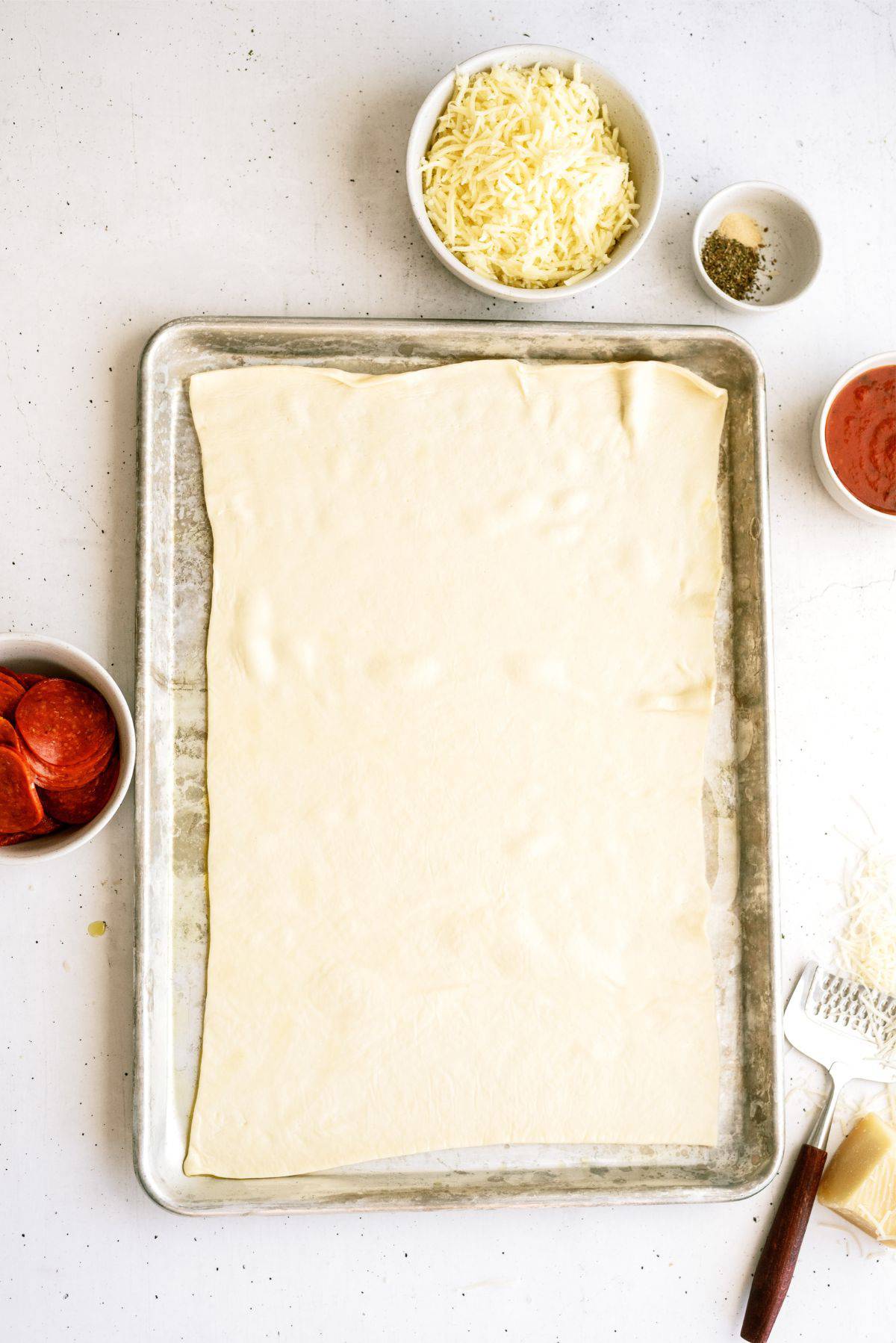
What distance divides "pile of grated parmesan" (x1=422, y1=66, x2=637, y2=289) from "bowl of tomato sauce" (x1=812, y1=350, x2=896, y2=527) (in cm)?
39

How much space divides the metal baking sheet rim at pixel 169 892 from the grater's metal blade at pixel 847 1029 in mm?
84

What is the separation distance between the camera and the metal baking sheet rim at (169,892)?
1233 millimetres

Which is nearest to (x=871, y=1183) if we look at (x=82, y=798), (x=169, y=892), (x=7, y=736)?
(x=169, y=892)

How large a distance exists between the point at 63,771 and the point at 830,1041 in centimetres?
107

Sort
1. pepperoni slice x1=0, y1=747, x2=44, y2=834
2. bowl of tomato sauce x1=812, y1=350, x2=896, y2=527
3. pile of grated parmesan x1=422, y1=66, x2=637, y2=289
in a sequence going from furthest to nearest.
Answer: bowl of tomato sauce x1=812, y1=350, x2=896, y2=527
pile of grated parmesan x1=422, y1=66, x2=637, y2=289
pepperoni slice x1=0, y1=747, x2=44, y2=834

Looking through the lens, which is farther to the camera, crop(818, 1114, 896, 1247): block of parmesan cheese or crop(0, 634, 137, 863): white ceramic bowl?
crop(818, 1114, 896, 1247): block of parmesan cheese

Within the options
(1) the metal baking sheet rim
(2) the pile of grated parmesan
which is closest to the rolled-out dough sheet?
(1) the metal baking sheet rim

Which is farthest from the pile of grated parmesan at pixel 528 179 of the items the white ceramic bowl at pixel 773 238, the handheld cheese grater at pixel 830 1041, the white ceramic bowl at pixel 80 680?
the handheld cheese grater at pixel 830 1041

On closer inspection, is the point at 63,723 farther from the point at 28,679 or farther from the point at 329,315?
the point at 329,315

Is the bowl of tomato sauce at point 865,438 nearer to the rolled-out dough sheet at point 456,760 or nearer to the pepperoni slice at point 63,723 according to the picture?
the rolled-out dough sheet at point 456,760

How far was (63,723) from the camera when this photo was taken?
3.87 feet

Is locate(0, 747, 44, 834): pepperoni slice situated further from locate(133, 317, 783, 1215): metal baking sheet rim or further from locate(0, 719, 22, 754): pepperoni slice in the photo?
locate(133, 317, 783, 1215): metal baking sheet rim

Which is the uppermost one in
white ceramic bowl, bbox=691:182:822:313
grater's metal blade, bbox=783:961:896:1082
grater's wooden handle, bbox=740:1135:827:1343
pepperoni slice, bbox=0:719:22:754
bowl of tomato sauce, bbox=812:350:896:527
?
white ceramic bowl, bbox=691:182:822:313

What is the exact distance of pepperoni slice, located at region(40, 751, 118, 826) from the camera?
120cm
